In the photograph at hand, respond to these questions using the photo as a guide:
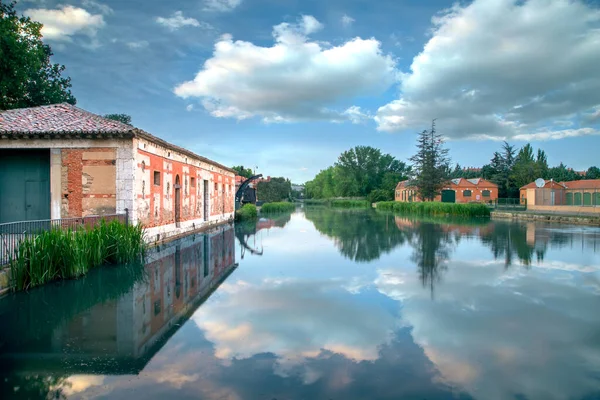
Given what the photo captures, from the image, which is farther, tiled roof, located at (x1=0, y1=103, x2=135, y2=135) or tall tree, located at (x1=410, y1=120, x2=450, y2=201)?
tall tree, located at (x1=410, y1=120, x2=450, y2=201)

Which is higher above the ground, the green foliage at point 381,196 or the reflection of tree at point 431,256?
the green foliage at point 381,196

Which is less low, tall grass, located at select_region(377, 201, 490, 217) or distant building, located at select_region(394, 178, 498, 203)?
distant building, located at select_region(394, 178, 498, 203)

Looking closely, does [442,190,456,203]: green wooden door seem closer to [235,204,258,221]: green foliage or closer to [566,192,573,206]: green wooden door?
[566,192,573,206]: green wooden door

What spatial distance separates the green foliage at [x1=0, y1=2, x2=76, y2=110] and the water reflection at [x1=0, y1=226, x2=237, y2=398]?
61.7ft

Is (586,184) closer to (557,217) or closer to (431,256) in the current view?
(557,217)

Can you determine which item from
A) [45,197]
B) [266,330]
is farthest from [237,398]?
[45,197]

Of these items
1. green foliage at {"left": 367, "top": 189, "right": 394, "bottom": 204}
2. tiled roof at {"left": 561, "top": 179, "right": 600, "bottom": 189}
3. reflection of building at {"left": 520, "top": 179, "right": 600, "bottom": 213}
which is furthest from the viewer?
green foliage at {"left": 367, "top": 189, "right": 394, "bottom": 204}

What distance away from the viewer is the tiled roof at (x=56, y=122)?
12250mm

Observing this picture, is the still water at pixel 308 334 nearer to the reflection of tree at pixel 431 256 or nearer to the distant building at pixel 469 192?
the reflection of tree at pixel 431 256

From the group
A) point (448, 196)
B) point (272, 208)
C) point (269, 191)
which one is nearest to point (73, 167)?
point (272, 208)

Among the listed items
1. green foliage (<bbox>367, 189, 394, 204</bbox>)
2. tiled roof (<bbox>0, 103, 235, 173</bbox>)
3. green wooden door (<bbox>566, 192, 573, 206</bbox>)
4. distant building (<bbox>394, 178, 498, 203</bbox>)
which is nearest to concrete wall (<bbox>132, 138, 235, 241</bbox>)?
tiled roof (<bbox>0, 103, 235, 173</bbox>)

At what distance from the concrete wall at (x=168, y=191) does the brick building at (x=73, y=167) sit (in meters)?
0.07

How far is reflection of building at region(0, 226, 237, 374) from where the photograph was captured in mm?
4242

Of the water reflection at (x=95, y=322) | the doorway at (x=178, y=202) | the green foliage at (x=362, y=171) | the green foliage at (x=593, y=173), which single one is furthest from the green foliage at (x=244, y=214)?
the green foliage at (x=593, y=173)
